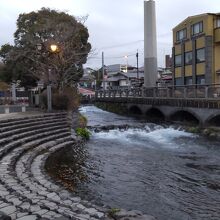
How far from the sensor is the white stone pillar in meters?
42.5

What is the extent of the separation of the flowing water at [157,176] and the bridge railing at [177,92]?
4.19 meters

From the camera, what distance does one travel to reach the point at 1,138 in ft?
50.1

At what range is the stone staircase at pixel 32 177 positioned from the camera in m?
7.31

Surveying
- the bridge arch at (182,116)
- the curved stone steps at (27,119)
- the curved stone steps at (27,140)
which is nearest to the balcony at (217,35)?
the bridge arch at (182,116)

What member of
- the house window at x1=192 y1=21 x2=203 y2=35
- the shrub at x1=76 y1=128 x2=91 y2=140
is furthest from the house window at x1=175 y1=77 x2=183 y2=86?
the shrub at x1=76 y1=128 x2=91 y2=140

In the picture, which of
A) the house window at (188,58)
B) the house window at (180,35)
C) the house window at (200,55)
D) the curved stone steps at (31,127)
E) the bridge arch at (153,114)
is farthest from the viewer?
the house window at (180,35)

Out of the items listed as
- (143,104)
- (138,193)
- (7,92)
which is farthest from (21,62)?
(138,193)

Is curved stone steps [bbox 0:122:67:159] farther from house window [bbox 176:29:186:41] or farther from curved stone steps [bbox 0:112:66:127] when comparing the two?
house window [bbox 176:29:186:41]

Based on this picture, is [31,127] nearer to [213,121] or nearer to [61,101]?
[61,101]

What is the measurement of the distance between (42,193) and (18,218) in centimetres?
188

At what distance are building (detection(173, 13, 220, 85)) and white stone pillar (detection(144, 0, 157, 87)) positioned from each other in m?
4.75

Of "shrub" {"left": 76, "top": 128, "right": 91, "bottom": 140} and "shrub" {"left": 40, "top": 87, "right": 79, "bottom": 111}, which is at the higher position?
"shrub" {"left": 40, "top": 87, "right": 79, "bottom": 111}

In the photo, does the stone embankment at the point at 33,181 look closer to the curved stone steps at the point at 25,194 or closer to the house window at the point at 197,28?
the curved stone steps at the point at 25,194

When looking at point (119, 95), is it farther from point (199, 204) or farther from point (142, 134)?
point (199, 204)
